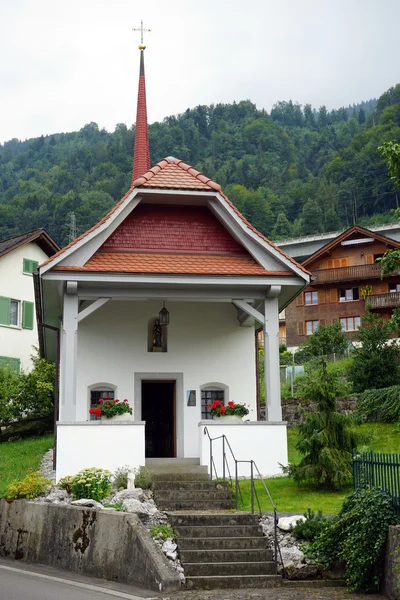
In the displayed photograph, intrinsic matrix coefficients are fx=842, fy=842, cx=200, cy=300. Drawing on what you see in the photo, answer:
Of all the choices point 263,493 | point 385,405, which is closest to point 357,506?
point 263,493

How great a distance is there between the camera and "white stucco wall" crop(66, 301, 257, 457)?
67.0 feet

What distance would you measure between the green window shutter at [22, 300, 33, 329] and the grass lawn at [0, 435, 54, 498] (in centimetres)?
1218

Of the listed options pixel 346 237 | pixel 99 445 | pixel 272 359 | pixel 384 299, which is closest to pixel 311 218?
pixel 346 237

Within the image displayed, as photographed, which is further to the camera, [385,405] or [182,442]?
[385,405]

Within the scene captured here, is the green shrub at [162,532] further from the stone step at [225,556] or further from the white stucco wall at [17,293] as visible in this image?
the white stucco wall at [17,293]

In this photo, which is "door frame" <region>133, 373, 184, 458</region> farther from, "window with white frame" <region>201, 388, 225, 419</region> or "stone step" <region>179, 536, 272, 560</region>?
"stone step" <region>179, 536, 272, 560</region>

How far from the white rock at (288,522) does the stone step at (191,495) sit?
6.73 feet

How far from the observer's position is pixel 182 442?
67.2ft

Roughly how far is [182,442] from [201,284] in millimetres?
4182

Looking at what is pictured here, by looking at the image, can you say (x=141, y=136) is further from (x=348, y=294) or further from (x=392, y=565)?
(x=348, y=294)

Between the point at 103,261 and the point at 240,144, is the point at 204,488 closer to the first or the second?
the point at 103,261

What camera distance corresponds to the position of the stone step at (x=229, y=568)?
39.9 feet

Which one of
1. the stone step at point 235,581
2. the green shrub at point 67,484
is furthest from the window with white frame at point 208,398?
the stone step at point 235,581

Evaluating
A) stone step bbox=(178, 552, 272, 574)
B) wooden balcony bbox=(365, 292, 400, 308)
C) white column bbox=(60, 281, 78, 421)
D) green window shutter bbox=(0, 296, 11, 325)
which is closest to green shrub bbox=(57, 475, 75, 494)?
white column bbox=(60, 281, 78, 421)
